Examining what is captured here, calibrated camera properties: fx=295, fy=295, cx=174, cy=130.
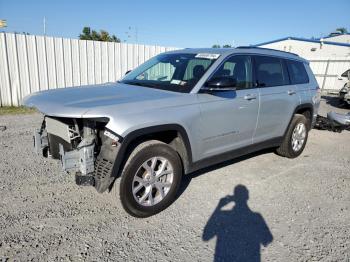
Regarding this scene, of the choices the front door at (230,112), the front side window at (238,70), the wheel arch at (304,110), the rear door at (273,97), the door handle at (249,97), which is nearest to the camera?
the front door at (230,112)

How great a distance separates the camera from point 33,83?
956cm

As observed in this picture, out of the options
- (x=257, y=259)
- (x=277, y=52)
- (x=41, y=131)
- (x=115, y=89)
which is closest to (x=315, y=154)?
(x=277, y=52)

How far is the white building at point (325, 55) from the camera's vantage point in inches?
764

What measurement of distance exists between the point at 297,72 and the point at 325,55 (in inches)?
833

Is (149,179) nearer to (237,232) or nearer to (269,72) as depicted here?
(237,232)

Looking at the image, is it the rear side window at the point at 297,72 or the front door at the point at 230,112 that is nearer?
the front door at the point at 230,112

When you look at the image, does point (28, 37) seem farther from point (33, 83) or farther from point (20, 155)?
point (20, 155)

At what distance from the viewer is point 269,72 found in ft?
15.8

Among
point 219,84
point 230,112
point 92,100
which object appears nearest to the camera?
point 92,100

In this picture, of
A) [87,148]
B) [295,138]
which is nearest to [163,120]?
[87,148]

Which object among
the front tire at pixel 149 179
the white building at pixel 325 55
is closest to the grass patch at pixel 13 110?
the front tire at pixel 149 179

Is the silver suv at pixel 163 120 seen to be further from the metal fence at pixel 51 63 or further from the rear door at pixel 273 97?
the metal fence at pixel 51 63

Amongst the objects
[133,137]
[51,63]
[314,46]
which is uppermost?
[314,46]

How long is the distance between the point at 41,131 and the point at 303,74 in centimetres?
471
